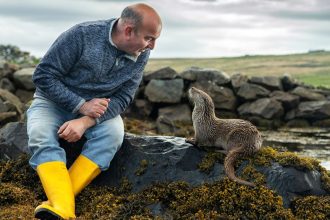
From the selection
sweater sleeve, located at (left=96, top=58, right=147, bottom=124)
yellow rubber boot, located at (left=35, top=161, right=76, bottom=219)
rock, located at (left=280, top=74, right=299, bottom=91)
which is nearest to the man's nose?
sweater sleeve, located at (left=96, top=58, right=147, bottom=124)

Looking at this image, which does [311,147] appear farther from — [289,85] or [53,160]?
[53,160]

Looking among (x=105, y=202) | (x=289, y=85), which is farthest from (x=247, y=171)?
(x=289, y=85)

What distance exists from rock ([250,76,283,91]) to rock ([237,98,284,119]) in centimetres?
98

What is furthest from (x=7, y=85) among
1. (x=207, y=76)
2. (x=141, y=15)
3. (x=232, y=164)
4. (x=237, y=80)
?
(x=232, y=164)

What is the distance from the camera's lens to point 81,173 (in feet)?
21.1

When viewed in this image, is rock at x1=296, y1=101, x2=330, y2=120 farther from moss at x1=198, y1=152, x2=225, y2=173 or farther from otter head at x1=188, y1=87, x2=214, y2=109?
moss at x1=198, y1=152, x2=225, y2=173

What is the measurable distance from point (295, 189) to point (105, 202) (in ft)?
6.53

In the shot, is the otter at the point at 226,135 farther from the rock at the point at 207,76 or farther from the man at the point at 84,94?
the rock at the point at 207,76

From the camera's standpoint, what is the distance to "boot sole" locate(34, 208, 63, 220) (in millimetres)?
5828

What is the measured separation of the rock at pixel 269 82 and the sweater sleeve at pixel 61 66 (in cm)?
1700

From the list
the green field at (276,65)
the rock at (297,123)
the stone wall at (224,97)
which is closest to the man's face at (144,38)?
the stone wall at (224,97)

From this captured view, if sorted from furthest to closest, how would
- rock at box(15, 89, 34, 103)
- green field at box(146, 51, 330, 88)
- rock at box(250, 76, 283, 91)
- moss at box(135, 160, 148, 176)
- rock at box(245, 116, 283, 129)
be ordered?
green field at box(146, 51, 330, 88), rock at box(250, 76, 283, 91), rock at box(15, 89, 34, 103), rock at box(245, 116, 283, 129), moss at box(135, 160, 148, 176)

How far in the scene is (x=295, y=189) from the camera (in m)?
6.12

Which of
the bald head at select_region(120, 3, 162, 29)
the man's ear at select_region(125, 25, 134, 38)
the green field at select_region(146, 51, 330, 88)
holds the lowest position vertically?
the green field at select_region(146, 51, 330, 88)
